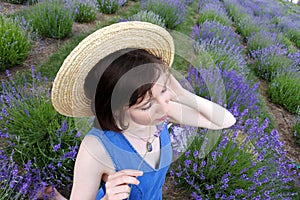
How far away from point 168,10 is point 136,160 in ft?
15.5

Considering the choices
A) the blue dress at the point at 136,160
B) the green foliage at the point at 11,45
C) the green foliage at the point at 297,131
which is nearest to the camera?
the blue dress at the point at 136,160

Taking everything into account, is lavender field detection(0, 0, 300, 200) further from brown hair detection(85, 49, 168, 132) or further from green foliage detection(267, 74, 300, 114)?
brown hair detection(85, 49, 168, 132)

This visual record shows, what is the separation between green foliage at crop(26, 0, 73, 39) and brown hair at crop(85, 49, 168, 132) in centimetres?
321

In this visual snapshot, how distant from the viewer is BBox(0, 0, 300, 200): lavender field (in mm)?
2363

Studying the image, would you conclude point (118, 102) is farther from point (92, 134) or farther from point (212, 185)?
point (212, 185)

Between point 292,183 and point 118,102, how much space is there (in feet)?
8.05

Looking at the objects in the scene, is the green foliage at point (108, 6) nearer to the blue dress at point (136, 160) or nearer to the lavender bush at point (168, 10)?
the lavender bush at point (168, 10)

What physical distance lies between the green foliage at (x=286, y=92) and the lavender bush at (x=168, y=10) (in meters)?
2.14

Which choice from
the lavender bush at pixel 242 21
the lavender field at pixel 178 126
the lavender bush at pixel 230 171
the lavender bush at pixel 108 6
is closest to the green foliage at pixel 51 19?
the lavender field at pixel 178 126

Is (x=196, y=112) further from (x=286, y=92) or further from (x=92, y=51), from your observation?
(x=286, y=92)

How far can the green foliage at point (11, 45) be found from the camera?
132 inches

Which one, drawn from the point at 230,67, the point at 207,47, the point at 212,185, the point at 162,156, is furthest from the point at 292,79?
the point at 162,156

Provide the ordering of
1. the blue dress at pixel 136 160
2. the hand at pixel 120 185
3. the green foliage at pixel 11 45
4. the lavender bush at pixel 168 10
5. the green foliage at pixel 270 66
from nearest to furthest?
the hand at pixel 120 185 → the blue dress at pixel 136 160 → the green foliage at pixel 11 45 → the green foliage at pixel 270 66 → the lavender bush at pixel 168 10

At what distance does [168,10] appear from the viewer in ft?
19.0
